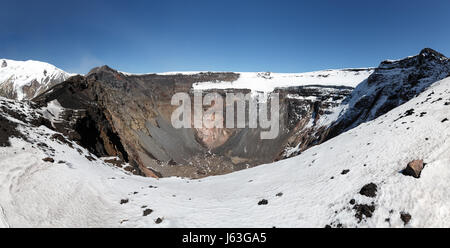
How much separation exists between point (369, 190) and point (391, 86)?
1928 inches

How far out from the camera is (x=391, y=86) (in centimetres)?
4869

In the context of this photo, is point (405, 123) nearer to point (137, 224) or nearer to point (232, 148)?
point (137, 224)

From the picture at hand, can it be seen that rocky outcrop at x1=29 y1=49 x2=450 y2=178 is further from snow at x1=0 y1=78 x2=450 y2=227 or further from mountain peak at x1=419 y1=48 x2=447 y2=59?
snow at x1=0 y1=78 x2=450 y2=227

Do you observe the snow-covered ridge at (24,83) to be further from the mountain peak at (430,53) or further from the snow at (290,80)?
the mountain peak at (430,53)

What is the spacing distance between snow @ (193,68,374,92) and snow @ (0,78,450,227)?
321 feet

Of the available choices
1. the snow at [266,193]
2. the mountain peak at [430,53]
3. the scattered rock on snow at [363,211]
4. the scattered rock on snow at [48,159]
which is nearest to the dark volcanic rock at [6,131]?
the snow at [266,193]

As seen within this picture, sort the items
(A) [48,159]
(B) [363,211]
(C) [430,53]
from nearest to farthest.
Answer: (B) [363,211] → (A) [48,159] → (C) [430,53]

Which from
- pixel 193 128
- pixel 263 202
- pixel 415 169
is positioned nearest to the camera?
pixel 415 169

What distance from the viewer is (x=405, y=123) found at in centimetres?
1900

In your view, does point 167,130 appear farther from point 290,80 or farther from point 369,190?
point 290,80

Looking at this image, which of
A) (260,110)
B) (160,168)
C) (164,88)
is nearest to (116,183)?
(160,168)

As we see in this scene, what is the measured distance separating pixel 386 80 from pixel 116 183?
61.5 meters

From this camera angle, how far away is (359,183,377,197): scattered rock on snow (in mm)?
10781

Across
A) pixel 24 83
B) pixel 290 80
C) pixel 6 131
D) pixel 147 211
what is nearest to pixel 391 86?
pixel 147 211
